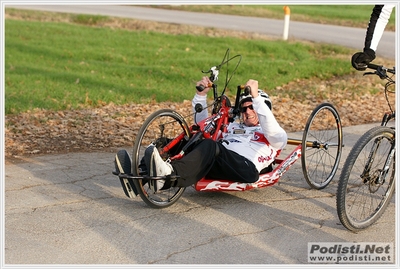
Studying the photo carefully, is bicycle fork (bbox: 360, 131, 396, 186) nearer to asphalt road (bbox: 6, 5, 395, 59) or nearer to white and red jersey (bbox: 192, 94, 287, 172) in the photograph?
white and red jersey (bbox: 192, 94, 287, 172)

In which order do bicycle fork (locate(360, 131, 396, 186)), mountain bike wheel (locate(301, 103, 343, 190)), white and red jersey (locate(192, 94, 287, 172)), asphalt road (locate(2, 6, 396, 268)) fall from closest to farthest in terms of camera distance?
1. asphalt road (locate(2, 6, 396, 268))
2. bicycle fork (locate(360, 131, 396, 186))
3. white and red jersey (locate(192, 94, 287, 172))
4. mountain bike wheel (locate(301, 103, 343, 190))

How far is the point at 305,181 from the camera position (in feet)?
21.8

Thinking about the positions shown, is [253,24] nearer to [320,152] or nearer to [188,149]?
[320,152]

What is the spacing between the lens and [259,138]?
607 cm

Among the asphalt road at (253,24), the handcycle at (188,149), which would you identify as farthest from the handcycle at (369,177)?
the asphalt road at (253,24)

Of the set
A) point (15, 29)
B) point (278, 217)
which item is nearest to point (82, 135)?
point (278, 217)

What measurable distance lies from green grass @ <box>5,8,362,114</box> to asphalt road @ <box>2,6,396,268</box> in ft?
13.3

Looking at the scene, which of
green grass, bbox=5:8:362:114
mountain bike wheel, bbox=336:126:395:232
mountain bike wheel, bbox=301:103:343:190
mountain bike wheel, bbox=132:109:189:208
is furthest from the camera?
green grass, bbox=5:8:362:114

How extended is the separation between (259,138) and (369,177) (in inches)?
45.3

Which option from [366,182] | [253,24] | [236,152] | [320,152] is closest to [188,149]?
[236,152]

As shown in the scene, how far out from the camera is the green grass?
11266mm

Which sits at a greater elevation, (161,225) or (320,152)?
(320,152)

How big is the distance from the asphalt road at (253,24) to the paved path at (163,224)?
10401 millimetres

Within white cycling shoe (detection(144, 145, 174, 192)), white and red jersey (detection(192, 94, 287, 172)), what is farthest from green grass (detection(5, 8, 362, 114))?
white cycling shoe (detection(144, 145, 174, 192))
